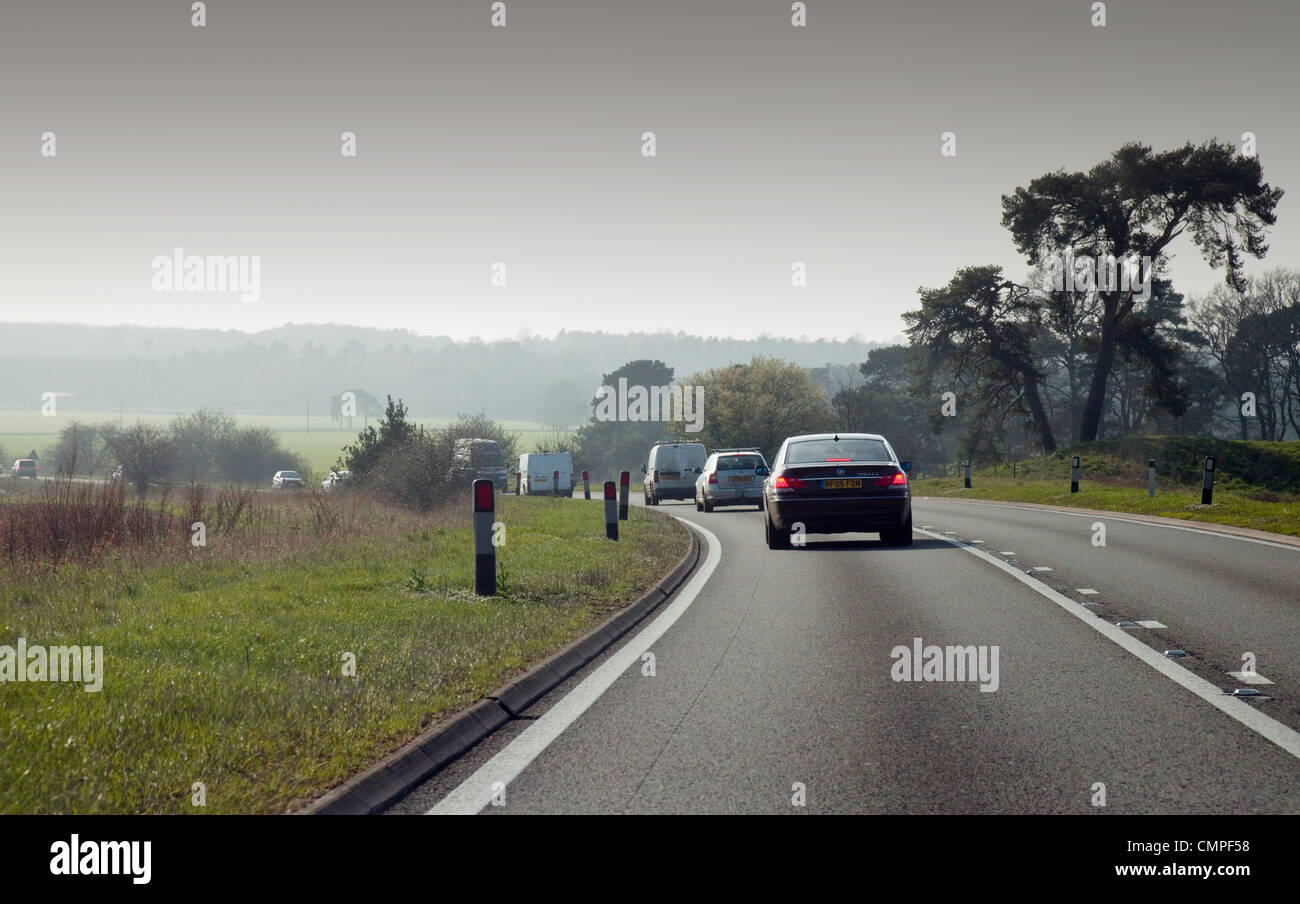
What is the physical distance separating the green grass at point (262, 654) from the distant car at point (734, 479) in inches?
503

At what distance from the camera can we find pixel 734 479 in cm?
2822

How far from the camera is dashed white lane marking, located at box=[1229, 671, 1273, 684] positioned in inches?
257

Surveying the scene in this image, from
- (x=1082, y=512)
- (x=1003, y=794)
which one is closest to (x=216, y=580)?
(x=1003, y=794)

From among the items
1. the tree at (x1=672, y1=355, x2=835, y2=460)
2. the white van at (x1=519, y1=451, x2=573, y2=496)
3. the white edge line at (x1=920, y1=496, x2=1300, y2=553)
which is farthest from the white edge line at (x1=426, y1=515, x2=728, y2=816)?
the tree at (x1=672, y1=355, x2=835, y2=460)

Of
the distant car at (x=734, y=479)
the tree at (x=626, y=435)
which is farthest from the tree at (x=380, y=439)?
the tree at (x=626, y=435)

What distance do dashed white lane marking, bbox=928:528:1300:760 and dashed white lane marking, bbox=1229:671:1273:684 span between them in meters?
0.22

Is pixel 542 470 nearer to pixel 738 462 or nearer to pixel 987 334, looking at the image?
pixel 738 462

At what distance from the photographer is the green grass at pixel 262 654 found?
4578mm

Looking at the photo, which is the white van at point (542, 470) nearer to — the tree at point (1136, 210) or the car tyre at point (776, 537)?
the tree at point (1136, 210)

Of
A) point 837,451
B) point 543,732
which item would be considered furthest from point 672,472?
point 543,732

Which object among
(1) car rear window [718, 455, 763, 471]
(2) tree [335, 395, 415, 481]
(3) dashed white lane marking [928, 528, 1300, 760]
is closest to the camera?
(3) dashed white lane marking [928, 528, 1300, 760]

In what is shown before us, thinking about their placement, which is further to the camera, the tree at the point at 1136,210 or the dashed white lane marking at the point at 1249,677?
the tree at the point at 1136,210

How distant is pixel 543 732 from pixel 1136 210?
1773 inches

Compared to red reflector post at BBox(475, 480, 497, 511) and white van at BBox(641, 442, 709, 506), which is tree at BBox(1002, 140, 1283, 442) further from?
red reflector post at BBox(475, 480, 497, 511)
